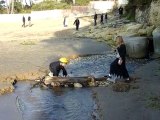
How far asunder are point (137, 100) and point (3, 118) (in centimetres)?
366

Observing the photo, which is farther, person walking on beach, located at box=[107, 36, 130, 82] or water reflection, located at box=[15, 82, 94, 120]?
person walking on beach, located at box=[107, 36, 130, 82]

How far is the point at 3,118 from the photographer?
1124 centimetres

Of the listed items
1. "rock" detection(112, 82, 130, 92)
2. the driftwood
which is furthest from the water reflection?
"rock" detection(112, 82, 130, 92)

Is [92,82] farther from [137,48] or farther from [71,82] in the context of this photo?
[137,48]

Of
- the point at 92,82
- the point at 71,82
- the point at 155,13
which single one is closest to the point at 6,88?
the point at 71,82

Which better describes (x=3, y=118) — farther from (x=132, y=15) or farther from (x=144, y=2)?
(x=132, y=15)

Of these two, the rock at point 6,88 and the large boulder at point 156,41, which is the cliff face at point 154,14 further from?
the rock at point 6,88

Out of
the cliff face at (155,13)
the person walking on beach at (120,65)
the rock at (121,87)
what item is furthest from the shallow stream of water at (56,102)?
the cliff face at (155,13)

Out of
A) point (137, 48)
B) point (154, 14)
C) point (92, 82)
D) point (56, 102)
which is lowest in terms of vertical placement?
point (56, 102)

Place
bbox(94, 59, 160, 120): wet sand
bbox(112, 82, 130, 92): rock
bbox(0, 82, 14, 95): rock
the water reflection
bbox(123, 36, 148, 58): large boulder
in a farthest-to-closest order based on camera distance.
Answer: bbox(123, 36, 148, 58): large boulder
bbox(0, 82, 14, 95): rock
bbox(112, 82, 130, 92): rock
the water reflection
bbox(94, 59, 160, 120): wet sand

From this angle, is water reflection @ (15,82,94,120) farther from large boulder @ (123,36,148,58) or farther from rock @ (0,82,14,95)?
large boulder @ (123,36,148,58)

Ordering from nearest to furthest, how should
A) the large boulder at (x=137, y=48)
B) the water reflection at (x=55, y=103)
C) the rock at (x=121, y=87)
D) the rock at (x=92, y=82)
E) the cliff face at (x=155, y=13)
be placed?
1. the water reflection at (x=55, y=103)
2. the rock at (x=121, y=87)
3. the rock at (x=92, y=82)
4. the large boulder at (x=137, y=48)
5. the cliff face at (x=155, y=13)

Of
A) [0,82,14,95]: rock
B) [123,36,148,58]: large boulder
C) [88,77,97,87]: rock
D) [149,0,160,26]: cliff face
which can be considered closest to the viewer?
[0,82,14,95]: rock

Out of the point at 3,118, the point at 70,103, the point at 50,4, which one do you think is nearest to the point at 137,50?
the point at 70,103
